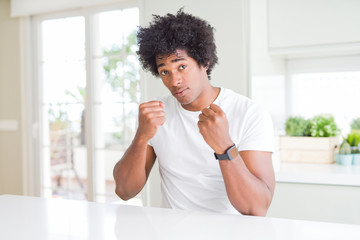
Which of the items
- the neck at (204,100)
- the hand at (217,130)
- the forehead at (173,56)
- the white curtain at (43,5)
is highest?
the white curtain at (43,5)

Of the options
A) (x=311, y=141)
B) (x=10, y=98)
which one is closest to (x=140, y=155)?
(x=311, y=141)

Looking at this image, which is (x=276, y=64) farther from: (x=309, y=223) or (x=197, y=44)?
(x=309, y=223)

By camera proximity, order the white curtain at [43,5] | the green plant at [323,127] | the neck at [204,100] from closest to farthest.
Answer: the neck at [204,100]
the green plant at [323,127]
the white curtain at [43,5]

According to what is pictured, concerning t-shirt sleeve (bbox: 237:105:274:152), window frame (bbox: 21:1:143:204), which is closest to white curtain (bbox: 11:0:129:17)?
window frame (bbox: 21:1:143:204)

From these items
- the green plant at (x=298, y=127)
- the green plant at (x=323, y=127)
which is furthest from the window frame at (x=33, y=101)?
the green plant at (x=323, y=127)

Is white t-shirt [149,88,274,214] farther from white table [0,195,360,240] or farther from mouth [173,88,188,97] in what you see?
white table [0,195,360,240]

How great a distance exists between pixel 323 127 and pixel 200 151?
1.28m

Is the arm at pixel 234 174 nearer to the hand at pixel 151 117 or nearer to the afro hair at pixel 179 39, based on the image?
the hand at pixel 151 117

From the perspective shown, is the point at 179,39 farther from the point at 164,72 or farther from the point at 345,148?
the point at 345,148

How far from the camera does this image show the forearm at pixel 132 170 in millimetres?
1480

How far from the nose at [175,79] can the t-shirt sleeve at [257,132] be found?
0.91 ft

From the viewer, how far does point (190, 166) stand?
1.51m

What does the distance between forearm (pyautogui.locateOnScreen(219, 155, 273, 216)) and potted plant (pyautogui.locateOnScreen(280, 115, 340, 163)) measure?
1242 mm

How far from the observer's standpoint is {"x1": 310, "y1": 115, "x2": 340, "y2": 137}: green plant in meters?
2.49
